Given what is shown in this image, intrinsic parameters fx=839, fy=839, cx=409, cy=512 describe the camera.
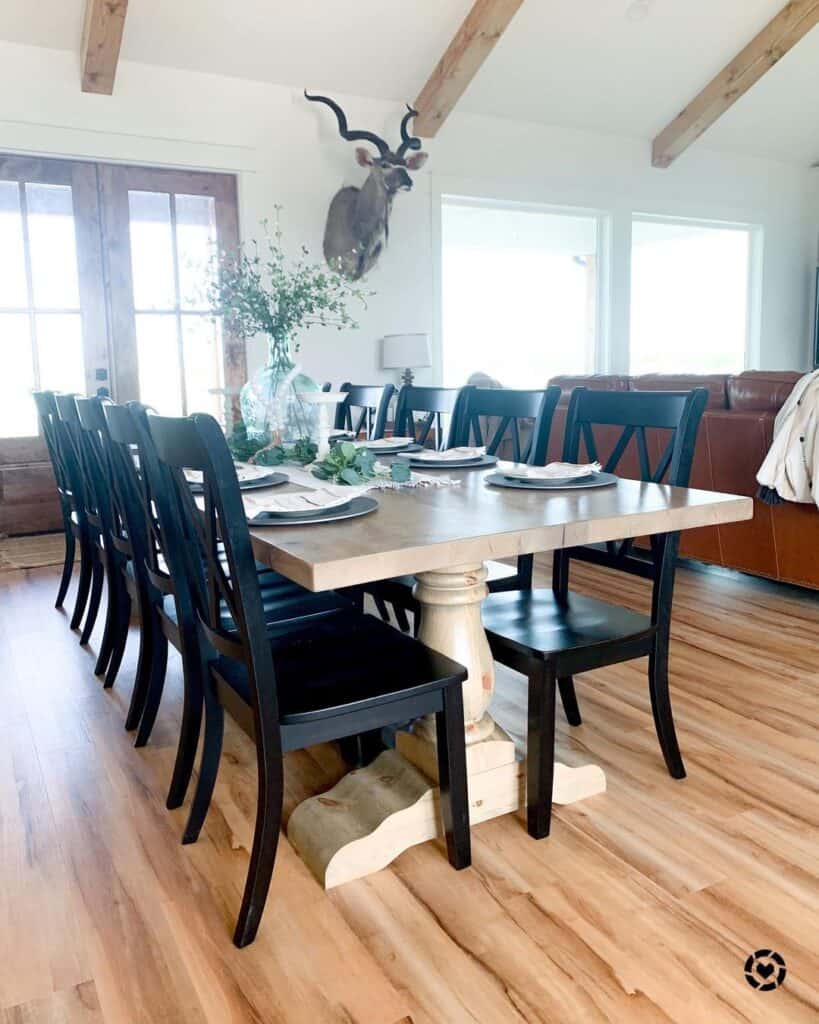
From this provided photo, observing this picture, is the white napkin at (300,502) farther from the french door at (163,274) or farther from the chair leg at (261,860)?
the french door at (163,274)

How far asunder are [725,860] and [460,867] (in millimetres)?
546

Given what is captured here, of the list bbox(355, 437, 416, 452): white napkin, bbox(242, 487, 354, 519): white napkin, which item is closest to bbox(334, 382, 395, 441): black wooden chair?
bbox(355, 437, 416, 452): white napkin

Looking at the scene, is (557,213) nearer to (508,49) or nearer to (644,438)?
(508,49)

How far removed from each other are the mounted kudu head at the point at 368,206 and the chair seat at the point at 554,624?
413 cm

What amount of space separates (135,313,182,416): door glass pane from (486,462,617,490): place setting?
12.6 ft

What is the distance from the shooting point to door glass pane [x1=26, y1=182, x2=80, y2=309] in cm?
505

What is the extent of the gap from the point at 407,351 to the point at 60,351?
7.36 feet

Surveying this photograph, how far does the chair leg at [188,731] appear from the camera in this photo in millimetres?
1872

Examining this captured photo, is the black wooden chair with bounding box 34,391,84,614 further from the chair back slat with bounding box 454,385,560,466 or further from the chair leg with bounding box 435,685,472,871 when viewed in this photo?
the chair leg with bounding box 435,685,472,871

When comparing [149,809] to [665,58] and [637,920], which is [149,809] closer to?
[637,920]

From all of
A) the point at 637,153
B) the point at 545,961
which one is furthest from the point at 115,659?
the point at 637,153

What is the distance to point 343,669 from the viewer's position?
1.65 metres

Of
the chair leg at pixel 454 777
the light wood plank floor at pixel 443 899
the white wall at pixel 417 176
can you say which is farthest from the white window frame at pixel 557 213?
the chair leg at pixel 454 777
